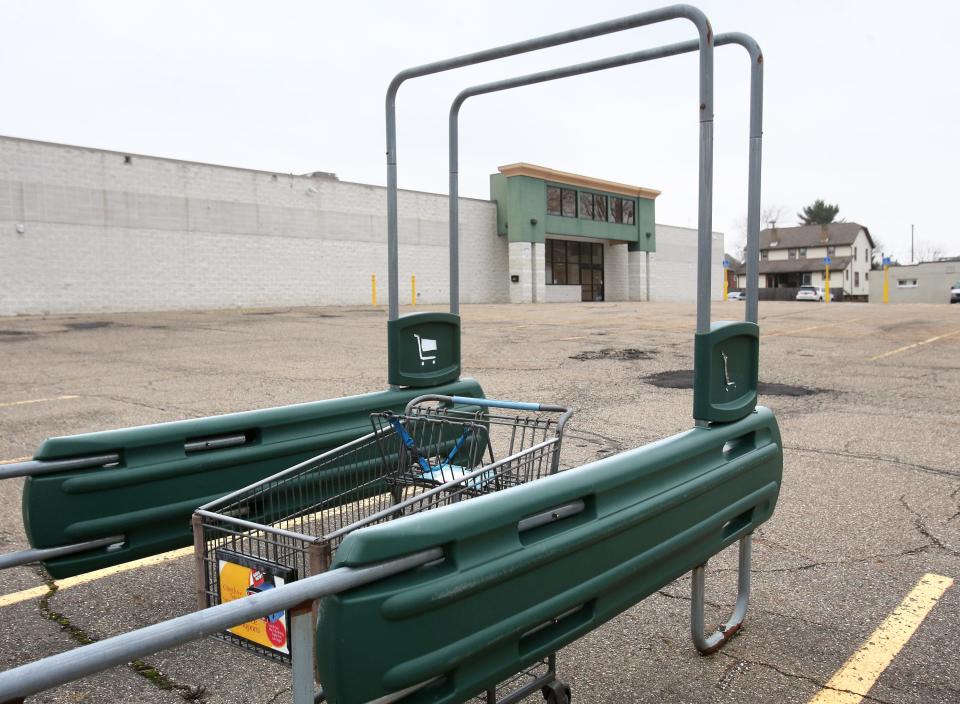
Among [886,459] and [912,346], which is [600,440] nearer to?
[886,459]

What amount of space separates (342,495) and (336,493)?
82 mm

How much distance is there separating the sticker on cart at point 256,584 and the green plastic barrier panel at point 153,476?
822 mm

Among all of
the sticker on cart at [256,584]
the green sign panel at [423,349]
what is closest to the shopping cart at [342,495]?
the sticker on cart at [256,584]

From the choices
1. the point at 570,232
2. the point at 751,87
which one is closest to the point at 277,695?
the point at 751,87

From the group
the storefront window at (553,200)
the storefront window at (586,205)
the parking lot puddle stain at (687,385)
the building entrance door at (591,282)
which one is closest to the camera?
the parking lot puddle stain at (687,385)

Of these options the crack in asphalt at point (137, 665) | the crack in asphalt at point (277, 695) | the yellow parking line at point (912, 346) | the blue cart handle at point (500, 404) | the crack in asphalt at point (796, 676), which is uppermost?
the blue cart handle at point (500, 404)

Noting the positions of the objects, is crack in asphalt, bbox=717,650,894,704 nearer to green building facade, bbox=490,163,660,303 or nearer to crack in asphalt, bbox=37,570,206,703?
crack in asphalt, bbox=37,570,206,703

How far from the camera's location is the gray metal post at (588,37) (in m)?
2.96

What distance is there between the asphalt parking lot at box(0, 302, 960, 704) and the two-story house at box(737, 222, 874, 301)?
68773 mm

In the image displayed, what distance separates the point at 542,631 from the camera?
7.20 feet

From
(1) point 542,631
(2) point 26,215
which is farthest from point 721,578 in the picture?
(2) point 26,215

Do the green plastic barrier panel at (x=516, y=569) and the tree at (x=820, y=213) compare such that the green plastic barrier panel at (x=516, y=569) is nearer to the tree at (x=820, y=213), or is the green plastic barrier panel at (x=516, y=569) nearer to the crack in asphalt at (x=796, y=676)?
the crack in asphalt at (x=796, y=676)

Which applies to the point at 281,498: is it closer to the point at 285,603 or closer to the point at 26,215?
the point at 285,603

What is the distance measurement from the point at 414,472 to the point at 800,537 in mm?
2311
